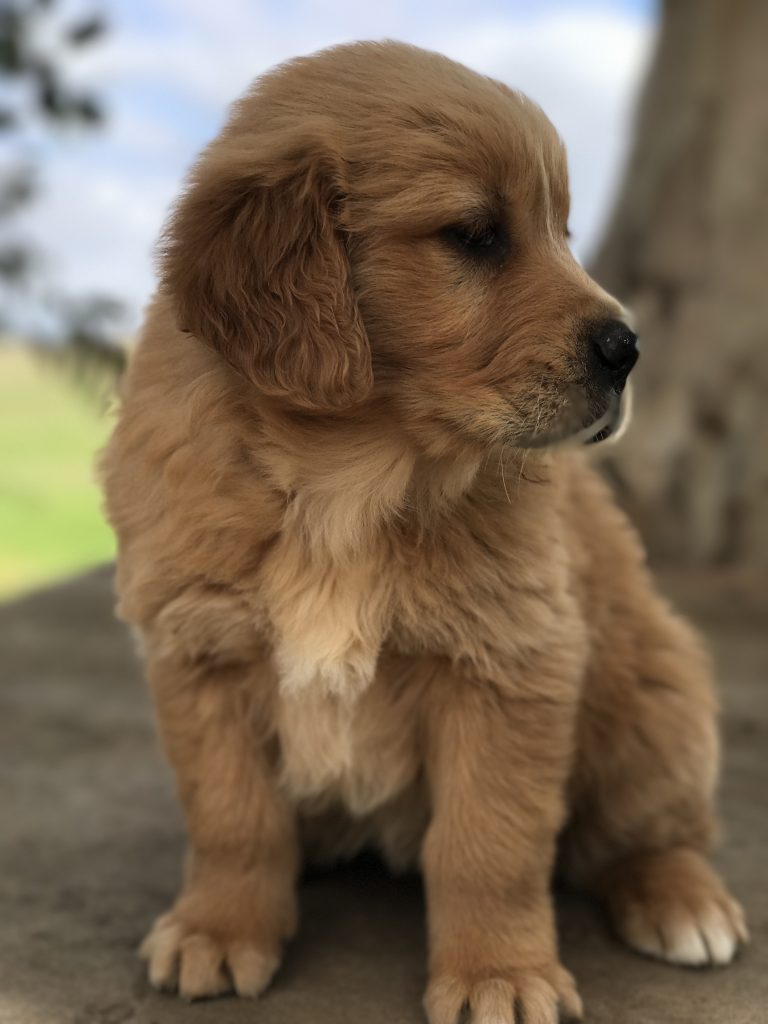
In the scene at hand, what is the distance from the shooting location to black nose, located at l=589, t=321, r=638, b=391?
2.00m

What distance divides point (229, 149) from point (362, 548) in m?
0.76

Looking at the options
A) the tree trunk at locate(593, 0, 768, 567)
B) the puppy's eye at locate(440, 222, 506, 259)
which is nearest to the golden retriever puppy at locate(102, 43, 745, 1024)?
the puppy's eye at locate(440, 222, 506, 259)

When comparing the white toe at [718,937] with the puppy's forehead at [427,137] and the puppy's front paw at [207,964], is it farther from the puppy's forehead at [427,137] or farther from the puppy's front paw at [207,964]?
the puppy's forehead at [427,137]

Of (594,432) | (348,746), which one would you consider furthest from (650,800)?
(594,432)

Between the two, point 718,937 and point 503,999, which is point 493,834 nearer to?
point 503,999

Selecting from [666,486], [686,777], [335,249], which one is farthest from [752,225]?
[335,249]

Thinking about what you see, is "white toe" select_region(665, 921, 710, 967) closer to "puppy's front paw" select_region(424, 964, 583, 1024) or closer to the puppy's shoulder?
"puppy's front paw" select_region(424, 964, 583, 1024)

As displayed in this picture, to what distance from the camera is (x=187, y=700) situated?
2250 mm

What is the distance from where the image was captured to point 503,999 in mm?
2072

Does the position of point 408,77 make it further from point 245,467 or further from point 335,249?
point 245,467

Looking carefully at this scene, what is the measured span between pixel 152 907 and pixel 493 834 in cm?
99

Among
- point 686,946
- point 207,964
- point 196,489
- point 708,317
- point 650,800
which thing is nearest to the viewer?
point 196,489

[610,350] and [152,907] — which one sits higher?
[610,350]

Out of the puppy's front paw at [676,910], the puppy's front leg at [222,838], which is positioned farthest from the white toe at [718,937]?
the puppy's front leg at [222,838]
